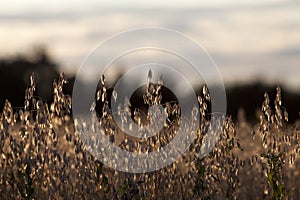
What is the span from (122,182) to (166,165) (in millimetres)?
462

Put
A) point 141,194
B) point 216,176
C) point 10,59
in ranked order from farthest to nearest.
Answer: point 10,59 < point 216,176 < point 141,194

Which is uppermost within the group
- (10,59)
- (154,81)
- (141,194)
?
(10,59)

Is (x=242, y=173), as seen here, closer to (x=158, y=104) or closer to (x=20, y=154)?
(x=158, y=104)

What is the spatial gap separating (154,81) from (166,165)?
66 cm

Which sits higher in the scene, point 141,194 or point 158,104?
point 158,104

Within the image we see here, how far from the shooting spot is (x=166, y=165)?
5.62 metres

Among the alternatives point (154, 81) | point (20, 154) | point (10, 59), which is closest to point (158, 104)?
point (154, 81)

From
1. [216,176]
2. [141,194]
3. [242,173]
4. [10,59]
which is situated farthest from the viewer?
[10,59]

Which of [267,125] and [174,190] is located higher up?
[267,125]

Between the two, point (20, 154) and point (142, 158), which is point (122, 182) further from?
point (20, 154)

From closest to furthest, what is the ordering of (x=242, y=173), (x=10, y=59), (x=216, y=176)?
(x=216, y=176) < (x=242, y=173) < (x=10, y=59)

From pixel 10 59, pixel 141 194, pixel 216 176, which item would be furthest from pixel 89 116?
pixel 10 59

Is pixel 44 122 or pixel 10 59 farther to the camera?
pixel 10 59

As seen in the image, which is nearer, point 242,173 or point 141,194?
point 141,194
